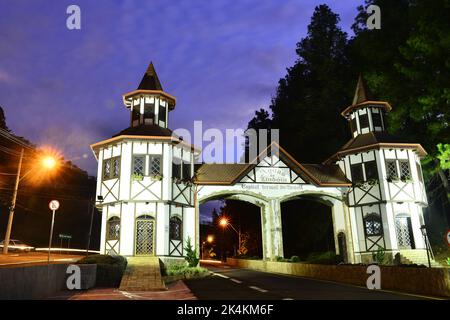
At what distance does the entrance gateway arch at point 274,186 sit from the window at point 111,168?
5304 mm

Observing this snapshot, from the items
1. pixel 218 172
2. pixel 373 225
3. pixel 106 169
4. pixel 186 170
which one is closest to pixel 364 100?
pixel 373 225

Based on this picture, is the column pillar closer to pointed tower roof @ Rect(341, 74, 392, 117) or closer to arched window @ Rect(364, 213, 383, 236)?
arched window @ Rect(364, 213, 383, 236)

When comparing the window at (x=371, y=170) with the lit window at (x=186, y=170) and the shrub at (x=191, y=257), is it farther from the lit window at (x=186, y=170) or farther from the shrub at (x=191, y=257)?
the shrub at (x=191, y=257)

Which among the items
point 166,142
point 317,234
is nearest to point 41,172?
point 166,142

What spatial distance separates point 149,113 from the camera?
25.3 meters

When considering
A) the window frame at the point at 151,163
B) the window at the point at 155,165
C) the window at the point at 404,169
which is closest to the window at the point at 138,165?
the window frame at the point at 151,163

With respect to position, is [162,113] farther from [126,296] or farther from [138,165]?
[126,296]

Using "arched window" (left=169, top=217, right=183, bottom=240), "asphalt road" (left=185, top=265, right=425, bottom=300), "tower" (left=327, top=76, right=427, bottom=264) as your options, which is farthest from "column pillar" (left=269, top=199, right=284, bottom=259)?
"asphalt road" (left=185, top=265, right=425, bottom=300)

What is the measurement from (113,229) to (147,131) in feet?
21.8

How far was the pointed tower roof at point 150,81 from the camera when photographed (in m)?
25.9

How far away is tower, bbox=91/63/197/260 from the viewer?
68.4 ft

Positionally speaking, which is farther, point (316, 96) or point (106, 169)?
point (316, 96)

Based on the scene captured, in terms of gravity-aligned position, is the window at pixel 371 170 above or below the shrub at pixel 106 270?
above

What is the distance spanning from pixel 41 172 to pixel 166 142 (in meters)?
29.8
